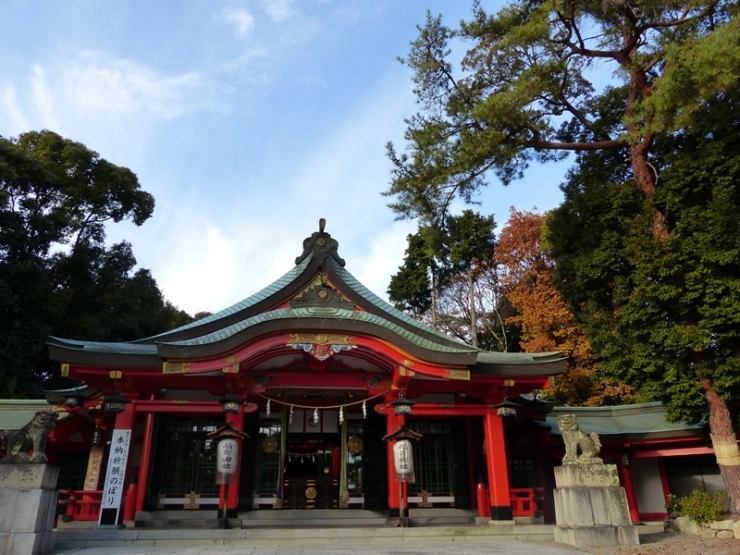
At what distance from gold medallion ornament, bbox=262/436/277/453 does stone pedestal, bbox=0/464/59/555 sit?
16.8ft

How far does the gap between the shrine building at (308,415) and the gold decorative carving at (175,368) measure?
0.09 feet

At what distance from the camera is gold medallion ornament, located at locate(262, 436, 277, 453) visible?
1279 centimetres

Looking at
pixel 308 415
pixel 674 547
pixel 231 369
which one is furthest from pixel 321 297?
pixel 674 547

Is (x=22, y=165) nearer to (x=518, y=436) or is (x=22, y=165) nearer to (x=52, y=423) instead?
(x=52, y=423)

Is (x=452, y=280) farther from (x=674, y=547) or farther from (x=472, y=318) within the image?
(x=674, y=547)

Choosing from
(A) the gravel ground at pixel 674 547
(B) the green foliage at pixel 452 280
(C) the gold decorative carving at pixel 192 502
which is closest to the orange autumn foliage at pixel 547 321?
(B) the green foliage at pixel 452 280

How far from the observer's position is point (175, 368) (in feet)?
35.1

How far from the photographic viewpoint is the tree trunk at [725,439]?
11086 mm

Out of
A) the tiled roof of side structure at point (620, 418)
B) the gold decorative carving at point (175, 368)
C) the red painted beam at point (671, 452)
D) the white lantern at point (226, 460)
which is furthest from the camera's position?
the tiled roof of side structure at point (620, 418)

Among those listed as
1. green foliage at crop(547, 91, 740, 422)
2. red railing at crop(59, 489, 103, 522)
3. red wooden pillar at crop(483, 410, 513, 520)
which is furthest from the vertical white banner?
green foliage at crop(547, 91, 740, 422)

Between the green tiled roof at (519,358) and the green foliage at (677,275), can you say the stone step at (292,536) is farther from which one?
the green foliage at (677,275)

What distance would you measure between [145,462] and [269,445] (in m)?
2.80

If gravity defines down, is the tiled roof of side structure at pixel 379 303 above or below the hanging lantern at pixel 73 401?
above

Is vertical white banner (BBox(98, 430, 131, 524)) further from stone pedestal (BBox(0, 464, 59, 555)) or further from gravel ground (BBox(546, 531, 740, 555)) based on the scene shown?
gravel ground (BBox(546, 531, 740, 555))
